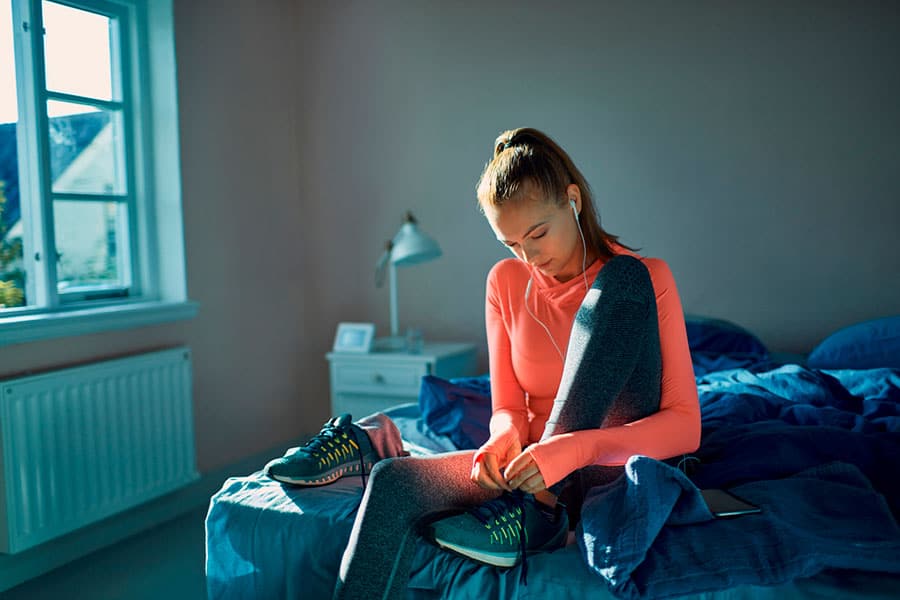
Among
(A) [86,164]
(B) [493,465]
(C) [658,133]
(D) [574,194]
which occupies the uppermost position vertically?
(C) [658,133]

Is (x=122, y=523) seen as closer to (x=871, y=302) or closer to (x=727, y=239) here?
(x=727, y=239)

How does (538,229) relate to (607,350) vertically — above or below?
above

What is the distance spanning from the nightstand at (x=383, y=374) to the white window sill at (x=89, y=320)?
0.61 meters

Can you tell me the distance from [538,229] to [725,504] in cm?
→ 55

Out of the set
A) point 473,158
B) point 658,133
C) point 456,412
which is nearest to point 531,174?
point 456,412

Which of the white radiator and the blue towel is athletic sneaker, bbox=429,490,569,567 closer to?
the blue towel

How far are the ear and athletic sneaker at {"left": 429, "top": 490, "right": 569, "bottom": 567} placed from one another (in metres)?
0.54

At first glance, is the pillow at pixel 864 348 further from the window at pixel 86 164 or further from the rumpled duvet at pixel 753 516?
the window at pixel 86 164

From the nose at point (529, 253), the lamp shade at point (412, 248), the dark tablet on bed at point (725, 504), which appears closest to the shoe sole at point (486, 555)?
the dark tablet on bed at point (725, 504)

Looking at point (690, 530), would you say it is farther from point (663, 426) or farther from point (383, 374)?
point (383, 374)

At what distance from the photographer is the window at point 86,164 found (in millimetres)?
2268

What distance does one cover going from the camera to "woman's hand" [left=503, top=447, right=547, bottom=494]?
3.79 ft

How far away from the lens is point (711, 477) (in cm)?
135

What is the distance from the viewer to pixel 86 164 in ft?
8.18
